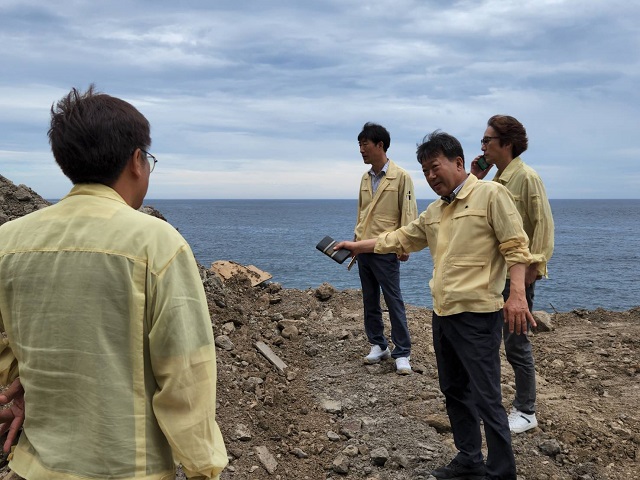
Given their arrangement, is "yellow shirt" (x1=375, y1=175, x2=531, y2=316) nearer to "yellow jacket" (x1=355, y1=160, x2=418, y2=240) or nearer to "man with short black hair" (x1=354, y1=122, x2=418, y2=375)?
"man with short black hair" (x1=354, y1=122, x2=418, y2=375)

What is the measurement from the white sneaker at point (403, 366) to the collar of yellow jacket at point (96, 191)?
547 cm

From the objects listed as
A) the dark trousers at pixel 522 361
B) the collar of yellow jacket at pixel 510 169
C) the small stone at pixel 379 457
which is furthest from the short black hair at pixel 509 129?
the small stone at pixel 379 457

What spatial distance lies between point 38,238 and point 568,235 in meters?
80.1

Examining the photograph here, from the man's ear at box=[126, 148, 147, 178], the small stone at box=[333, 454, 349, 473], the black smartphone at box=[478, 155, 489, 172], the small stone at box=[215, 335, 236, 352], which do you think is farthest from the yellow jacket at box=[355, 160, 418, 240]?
the man's ear at box=[126, 148, 147, 178]

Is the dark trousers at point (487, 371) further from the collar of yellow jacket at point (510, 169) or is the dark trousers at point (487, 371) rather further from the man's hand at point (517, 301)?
the collar of yellow jacket at point (510, 169)

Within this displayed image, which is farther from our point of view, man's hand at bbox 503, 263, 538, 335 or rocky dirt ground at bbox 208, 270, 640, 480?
rocky dirt ground at bbox 208, 270, 640, 480

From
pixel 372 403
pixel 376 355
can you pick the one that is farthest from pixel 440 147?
pixel 376 355

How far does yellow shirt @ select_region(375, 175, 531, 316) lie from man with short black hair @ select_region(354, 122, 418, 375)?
244 centimetres

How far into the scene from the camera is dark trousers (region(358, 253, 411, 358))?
6.90 metres

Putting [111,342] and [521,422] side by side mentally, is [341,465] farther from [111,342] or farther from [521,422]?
[111,342]

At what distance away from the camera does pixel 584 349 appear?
9.05m

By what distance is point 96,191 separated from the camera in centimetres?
196

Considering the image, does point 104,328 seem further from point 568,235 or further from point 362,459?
point 568,235

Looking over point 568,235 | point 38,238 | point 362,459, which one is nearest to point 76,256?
point 38,238
